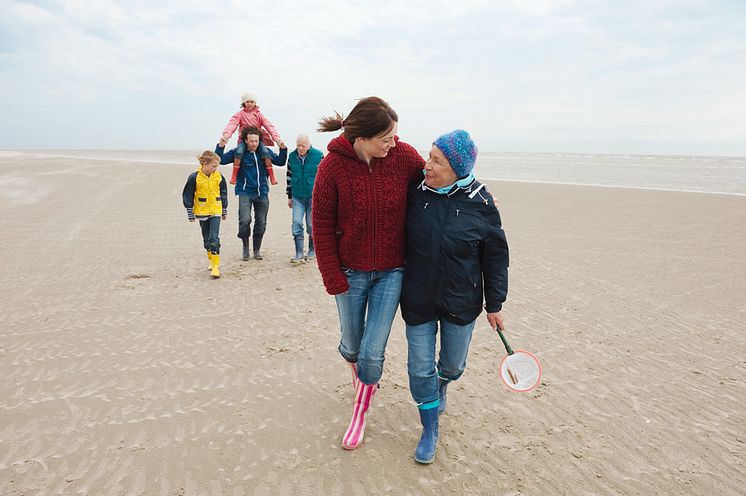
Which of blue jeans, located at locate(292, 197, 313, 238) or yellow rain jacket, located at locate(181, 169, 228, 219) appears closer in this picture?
yellow rain jacket, located at locate(181, 169, 228, 219)

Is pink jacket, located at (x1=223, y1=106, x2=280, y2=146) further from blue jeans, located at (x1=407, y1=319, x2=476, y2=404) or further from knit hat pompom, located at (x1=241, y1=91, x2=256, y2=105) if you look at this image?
blue jeans, located at (x1=407, y1=319, x2=476, y2=404)

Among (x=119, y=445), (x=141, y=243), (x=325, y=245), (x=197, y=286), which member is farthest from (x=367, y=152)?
(x=141, y=243)

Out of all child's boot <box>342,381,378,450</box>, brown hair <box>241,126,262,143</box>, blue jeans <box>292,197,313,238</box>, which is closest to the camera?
child's boot <box>342,381,378,450</box>

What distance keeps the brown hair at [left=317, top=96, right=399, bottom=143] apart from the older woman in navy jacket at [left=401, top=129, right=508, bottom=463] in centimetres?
32

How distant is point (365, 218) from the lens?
3020mm

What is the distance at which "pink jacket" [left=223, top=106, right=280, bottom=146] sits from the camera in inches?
318

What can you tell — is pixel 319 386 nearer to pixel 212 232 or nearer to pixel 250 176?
pixel 212 232

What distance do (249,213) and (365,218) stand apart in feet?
18.0

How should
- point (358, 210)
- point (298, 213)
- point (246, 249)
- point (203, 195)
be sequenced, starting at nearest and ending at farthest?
1. point (358, 210)
2. point (203, 195)
3. point (298, 213)
4. point (246, 249)

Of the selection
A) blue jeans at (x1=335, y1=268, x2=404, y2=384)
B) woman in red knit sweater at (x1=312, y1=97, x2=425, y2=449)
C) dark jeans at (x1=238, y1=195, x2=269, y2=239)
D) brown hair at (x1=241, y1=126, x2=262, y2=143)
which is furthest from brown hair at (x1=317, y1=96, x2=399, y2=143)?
dark jeans at (x1=238, y1=195, x2=269, y2=239)

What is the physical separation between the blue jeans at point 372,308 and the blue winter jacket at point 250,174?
5.11 m

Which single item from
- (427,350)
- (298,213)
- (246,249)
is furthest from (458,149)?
(246,249)

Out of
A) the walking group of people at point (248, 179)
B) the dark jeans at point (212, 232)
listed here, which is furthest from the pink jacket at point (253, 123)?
the dark jeans at point (212, 232)

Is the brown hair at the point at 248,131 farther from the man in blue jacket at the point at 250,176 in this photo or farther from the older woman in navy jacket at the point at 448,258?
the older woman in navy jacket at the point at 448,258
